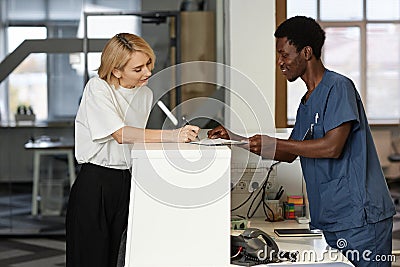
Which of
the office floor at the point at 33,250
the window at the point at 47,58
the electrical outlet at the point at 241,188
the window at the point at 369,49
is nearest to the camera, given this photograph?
the electrical outlet at the point at 241,188

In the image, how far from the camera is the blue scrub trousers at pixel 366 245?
2.53m

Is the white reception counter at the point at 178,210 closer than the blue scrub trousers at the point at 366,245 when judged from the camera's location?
Yes

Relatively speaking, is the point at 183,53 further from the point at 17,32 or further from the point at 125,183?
the point at 125,183

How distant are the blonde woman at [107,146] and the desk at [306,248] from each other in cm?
45

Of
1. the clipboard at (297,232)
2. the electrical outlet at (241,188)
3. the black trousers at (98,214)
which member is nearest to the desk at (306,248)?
the clipboard at (297,232)

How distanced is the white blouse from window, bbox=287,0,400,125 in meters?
6.24

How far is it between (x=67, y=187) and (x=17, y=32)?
3.92 feet

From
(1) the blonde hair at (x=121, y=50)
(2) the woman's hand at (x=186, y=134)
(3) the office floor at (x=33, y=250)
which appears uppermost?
(1) the blonde hair at (x=121, y=50)

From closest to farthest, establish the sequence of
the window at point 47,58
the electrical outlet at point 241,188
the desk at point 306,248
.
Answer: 1. the desk at point 306,248
2. the electrical outlet at point 241,188
3. the window at point 47,58

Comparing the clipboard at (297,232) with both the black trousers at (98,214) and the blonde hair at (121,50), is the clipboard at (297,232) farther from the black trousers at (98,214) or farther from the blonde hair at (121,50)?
the blonde hair at (121,50)

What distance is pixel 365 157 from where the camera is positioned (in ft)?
8.32

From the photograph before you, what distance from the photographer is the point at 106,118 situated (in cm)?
265

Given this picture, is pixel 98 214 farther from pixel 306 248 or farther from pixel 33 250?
pixel 33 250

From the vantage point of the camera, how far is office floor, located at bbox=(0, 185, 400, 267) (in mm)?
5227
